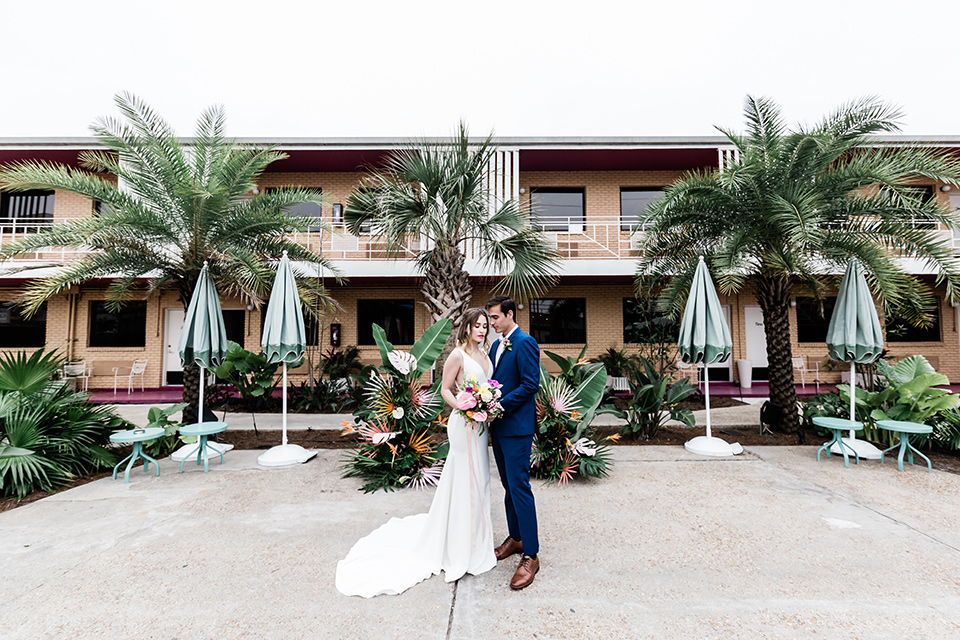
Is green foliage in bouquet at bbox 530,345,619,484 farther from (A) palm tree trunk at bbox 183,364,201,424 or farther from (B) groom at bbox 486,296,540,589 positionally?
(A) palm tree trunk at bbox 183,364,201,424

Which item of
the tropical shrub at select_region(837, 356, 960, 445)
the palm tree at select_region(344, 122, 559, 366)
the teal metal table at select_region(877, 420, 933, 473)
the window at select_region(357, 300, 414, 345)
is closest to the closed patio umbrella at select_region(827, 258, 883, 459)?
the teal metal table at select_region(877, 420, 933, 473)

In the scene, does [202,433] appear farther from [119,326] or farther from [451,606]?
[119,326]

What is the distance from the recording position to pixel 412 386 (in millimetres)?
5480

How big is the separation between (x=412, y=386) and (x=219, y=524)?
2453mm

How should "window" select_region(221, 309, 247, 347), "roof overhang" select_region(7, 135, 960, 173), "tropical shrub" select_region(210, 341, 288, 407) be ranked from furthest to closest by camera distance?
1. "window" select_region(221, 309, 247, 347)
2. "roof overhang" select_region(7, 135, 960, 173)
3. "tropical shrub" select_region(210, 341, 288, 407)

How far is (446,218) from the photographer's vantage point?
7582mm

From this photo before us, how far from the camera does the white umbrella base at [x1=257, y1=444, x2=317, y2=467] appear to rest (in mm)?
6173

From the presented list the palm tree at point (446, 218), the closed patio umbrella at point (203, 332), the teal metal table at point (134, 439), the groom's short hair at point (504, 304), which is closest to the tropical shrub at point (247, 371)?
the closed patio umbrella at point (203, 332)

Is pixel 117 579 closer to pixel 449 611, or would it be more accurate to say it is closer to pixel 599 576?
pixel 449 611

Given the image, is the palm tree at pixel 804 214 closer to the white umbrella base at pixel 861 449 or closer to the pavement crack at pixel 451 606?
the white umbrella base at pixel 861 449

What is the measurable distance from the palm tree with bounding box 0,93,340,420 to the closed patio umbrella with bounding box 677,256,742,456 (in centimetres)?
724

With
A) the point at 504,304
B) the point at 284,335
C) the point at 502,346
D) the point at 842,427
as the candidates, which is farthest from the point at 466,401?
the point at 842,427

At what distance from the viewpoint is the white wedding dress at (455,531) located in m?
3.20

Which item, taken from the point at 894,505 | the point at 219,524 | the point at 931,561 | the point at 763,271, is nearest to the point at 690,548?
the point at 931,561
